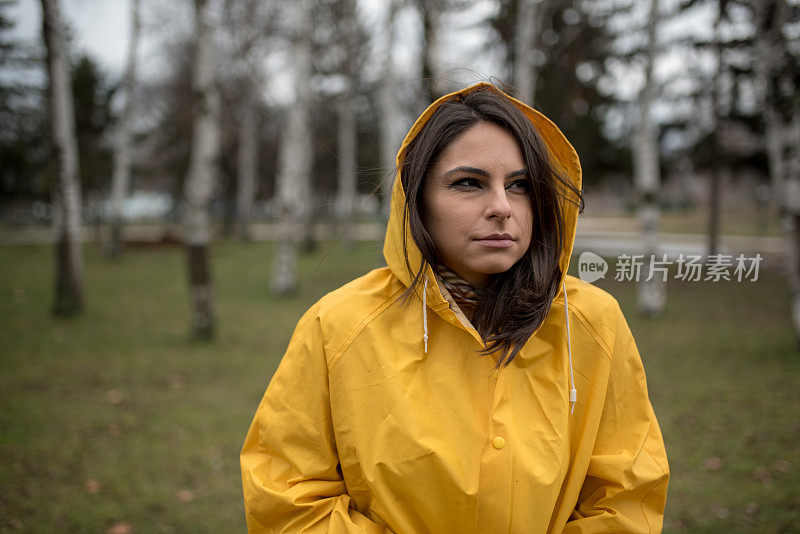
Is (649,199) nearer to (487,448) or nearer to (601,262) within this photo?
(601,262)

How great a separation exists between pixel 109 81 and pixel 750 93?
25.2m

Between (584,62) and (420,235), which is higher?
(584,62)

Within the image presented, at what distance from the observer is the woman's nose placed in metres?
1.49

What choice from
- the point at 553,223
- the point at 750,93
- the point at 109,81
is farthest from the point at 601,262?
the point at 109,81

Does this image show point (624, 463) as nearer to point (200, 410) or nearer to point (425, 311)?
point (425, 311)

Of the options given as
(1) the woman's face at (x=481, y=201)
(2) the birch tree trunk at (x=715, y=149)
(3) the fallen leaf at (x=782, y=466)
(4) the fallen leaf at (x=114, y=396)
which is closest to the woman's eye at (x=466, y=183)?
(1) the woman's face at (x=481, y=201)

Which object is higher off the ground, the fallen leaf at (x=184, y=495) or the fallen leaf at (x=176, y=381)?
the fallen leaf at (x=184, y=495)

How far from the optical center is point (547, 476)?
4.86 ft

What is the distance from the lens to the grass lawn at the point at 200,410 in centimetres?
367

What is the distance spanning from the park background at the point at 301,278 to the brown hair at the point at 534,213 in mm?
336

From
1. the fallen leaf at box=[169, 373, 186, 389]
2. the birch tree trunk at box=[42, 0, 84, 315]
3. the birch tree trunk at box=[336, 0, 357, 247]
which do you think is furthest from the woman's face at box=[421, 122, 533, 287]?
the birch tree trunk at box=[42, 0, 84, 315]

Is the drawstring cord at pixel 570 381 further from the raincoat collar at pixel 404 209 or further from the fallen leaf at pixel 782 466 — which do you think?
the fallen leaf at pixel 782 466

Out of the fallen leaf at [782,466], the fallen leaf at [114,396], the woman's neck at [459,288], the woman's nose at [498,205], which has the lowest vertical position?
the fallen leaf at [114,396]

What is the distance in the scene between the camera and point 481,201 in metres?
1.53
